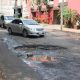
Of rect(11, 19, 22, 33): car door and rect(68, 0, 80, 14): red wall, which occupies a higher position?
rect(68, 0, 80, 14): red wall

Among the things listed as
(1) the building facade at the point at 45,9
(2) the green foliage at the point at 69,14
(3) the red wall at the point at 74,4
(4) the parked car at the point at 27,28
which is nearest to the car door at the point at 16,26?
(4) the parked car at the point at 27,28

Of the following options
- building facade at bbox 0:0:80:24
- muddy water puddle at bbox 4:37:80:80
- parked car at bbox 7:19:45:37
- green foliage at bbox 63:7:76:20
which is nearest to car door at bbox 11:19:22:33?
parked car at bbox 7:19:45:37

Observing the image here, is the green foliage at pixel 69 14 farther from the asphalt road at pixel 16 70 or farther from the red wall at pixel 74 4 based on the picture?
the asphalt road at pixel 16 70

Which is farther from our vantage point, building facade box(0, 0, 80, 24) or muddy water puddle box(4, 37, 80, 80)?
building facade box(0, 0, 80, 24)

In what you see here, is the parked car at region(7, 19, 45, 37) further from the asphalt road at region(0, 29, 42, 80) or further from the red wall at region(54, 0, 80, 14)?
the red wall at region(54, 0, 80, 14)

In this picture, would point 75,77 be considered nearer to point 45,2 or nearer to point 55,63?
point 55,63

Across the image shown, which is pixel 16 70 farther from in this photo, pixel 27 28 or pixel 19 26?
pixel 19 26

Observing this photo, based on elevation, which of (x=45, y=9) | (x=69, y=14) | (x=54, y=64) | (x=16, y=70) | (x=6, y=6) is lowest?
(x=54, y=64)

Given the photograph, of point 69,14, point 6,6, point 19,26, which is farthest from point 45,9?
point 6,6

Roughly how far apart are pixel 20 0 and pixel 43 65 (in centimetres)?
6133

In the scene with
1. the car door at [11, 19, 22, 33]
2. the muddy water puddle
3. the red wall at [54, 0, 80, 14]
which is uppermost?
the red wall at [54, 0, 80, 14]

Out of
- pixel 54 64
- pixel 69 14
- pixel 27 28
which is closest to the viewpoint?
pixel 54 64

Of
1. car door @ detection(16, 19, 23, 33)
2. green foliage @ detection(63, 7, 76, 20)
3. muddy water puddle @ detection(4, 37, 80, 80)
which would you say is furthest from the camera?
green foliage @ detection(63, 7, 76, 20)

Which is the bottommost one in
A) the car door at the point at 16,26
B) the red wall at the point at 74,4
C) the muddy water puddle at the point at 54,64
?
the muddy water puddle at the point at 54,64
